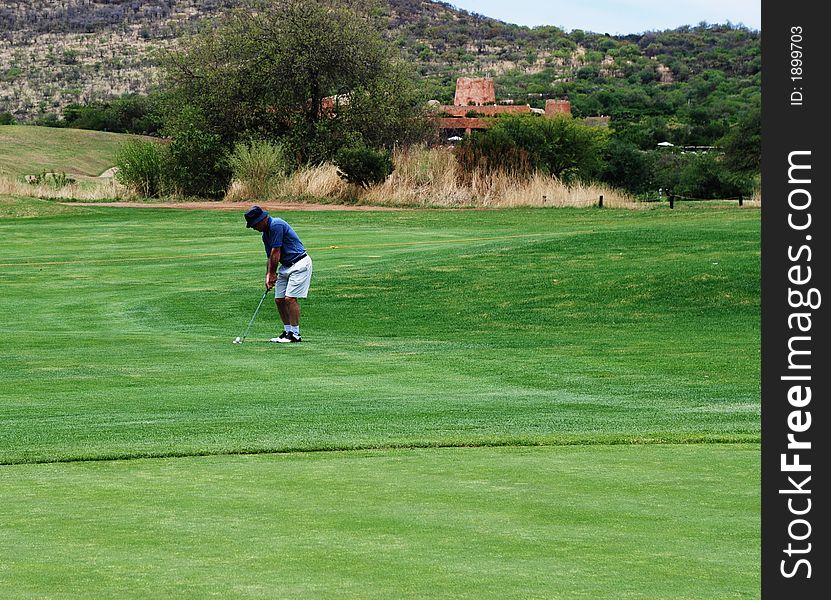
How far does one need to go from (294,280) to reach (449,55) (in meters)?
124

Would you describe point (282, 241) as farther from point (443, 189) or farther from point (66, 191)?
point (66, 191)

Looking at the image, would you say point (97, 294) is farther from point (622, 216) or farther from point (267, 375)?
point (622, 216)

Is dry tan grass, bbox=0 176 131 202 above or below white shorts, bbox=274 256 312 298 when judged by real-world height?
above

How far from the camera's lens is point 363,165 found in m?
47.9

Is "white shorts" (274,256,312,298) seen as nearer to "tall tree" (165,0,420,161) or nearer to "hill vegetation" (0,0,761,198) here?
"hill vegetation" (0,0,761,198)

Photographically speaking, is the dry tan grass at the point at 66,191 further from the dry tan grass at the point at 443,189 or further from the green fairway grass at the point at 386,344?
the green fairway grass at the point at 386,344

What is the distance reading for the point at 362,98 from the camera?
192 feet

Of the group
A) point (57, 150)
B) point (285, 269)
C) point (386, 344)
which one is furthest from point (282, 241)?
point (57, 150)

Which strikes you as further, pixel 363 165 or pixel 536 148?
pixel 536 148

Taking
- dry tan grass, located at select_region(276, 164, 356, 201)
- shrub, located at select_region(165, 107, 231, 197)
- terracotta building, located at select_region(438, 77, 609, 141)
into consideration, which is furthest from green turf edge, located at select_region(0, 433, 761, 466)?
terracotta building, located at select_region(438, 77, 609, 141)

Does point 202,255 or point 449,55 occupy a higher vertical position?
point 449,55

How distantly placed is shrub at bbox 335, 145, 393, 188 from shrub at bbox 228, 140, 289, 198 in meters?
2.49

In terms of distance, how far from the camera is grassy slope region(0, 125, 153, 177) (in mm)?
85562

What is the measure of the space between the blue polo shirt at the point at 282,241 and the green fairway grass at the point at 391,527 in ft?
27.5
